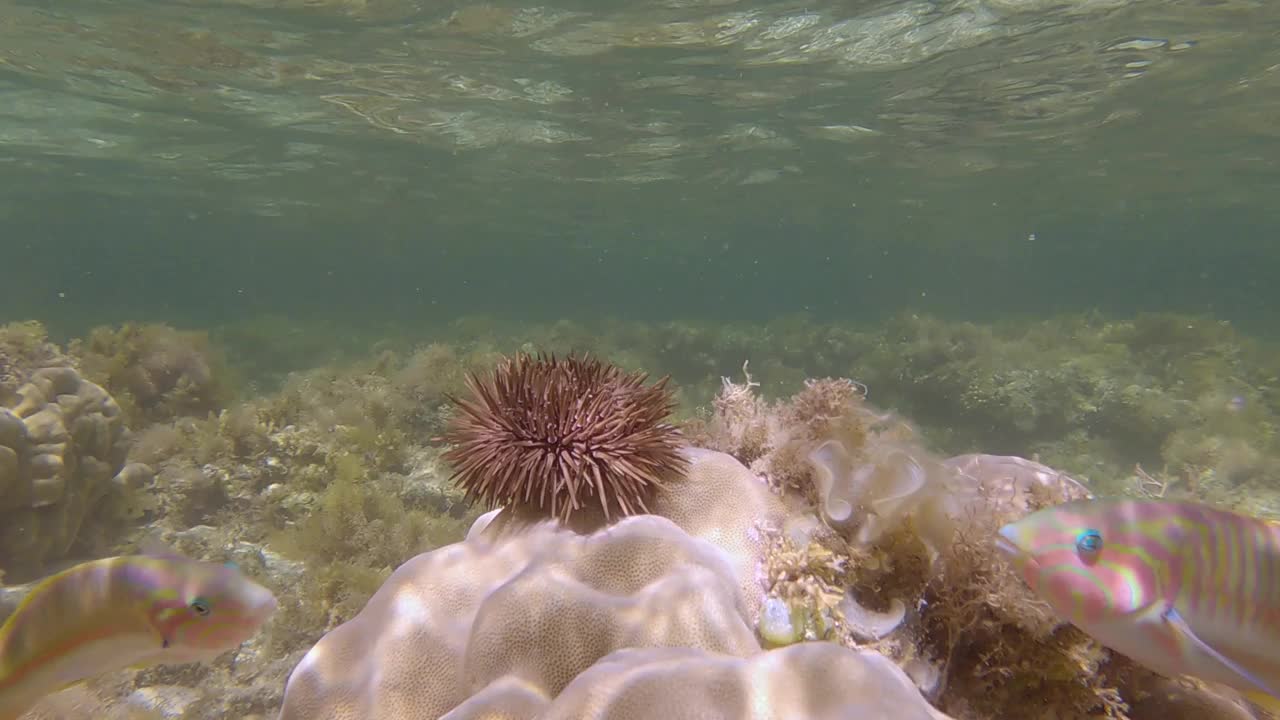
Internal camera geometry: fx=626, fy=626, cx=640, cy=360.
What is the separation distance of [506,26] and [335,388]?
1072 cm

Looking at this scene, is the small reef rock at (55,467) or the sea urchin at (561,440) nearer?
the sea urchin at (561,440)

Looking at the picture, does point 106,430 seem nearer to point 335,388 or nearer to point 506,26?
point 335,388

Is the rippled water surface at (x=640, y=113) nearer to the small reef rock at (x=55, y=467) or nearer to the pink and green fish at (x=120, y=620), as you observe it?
the small reef rock at (x=55, y=467)

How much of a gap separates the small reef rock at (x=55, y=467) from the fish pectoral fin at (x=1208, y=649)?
9.99 m

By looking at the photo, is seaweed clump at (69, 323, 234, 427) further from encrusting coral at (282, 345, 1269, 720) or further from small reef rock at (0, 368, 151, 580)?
encrusting coral at (282, 345, 1269, 720)

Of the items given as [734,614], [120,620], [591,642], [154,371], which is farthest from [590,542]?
[154,371]

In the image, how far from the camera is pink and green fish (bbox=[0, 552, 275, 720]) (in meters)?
2.46

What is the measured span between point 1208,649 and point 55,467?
1018 cm

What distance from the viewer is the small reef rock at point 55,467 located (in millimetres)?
7125

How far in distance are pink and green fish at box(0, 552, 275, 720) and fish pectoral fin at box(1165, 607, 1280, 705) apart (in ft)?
10.7

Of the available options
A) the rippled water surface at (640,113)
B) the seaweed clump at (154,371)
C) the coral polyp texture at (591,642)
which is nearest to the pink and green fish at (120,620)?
the coral polyp texture at (591,642)

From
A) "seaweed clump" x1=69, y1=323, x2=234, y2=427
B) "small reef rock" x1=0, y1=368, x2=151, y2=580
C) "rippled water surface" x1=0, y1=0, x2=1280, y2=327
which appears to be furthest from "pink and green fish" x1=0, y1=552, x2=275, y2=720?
"rippled water surface" x1=0, y1=0, x2=1280, y2=327

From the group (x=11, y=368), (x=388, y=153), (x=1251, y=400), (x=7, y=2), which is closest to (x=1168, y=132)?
(x=1251, y=400)

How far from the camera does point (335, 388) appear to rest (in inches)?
529
